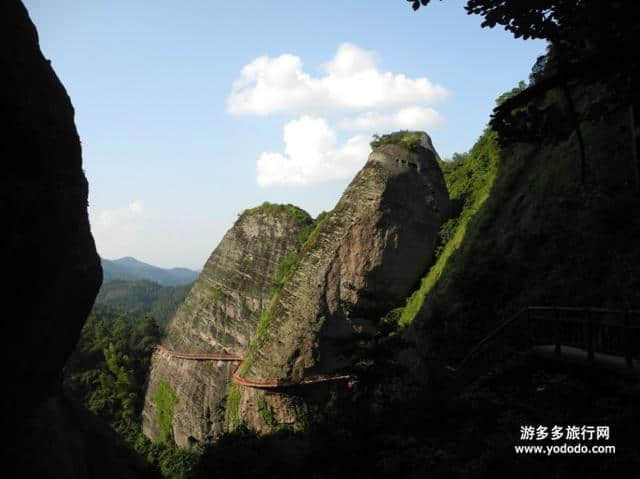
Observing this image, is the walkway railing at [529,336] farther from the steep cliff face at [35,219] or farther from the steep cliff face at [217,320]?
the steep cliff face at [217,320]

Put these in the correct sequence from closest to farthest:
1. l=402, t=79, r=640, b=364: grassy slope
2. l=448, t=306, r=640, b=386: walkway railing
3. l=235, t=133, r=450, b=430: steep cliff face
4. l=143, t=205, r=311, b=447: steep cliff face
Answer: l=448, t=306, r=640, b=386: walkway railing → l=402, t=79, r=640, b=364: grassy slope → l=235, t=133, r=450, b=430: steep cliff face → l=143, t=205, r=311, b=447: steep cliff face

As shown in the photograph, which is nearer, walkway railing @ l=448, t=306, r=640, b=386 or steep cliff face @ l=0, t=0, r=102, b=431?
steep cliff face @ l=0, t=0, r=102, b=431

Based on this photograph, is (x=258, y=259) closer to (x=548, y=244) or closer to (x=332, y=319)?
(x=332, y=319)

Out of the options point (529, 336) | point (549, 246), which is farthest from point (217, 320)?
point (529, 336)

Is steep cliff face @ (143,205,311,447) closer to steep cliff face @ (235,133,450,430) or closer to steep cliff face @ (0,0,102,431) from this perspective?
steep cliff face @ (235,133,450,430)

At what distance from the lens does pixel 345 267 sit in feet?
76.6

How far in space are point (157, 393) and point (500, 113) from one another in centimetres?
3695

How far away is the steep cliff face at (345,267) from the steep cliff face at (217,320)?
26.6ft

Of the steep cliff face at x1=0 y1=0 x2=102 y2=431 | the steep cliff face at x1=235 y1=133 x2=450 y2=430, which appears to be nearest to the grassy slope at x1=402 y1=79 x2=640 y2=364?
the steep cliff face at x1=235 y1=133 x2=450 y2=430

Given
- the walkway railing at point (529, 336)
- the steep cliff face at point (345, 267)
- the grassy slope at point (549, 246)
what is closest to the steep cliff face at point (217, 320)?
the steep cliff face at point (345, 267)

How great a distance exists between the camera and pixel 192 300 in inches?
1441

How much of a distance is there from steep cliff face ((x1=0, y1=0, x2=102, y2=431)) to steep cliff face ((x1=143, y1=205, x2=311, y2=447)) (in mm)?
21339

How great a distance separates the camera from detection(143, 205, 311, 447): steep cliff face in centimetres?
3039

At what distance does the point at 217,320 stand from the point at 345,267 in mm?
14600
